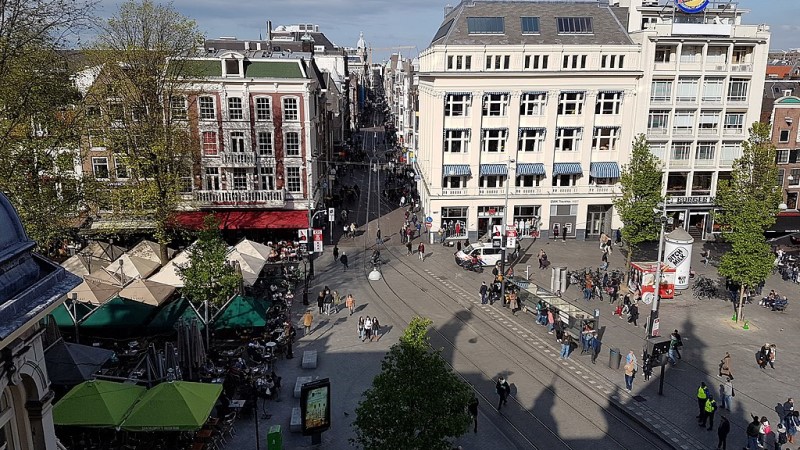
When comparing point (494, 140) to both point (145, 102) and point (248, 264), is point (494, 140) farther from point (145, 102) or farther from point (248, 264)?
point (145, 102)

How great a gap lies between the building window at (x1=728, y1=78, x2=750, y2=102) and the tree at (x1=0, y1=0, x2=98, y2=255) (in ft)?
145

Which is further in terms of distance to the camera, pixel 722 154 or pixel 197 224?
pixel 722 154

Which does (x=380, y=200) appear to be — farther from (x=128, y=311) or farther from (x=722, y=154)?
(x=128, y=311)

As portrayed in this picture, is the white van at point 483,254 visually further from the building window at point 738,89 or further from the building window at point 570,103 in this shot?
the building window at point 738,89

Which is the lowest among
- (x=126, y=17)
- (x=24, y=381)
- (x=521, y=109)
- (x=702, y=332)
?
(x=702, y=332)

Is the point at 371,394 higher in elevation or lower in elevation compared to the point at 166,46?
lower

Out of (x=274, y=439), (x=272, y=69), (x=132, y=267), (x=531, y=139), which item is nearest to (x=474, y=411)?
(x=274, y=439)

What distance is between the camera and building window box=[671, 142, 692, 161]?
46688 mm

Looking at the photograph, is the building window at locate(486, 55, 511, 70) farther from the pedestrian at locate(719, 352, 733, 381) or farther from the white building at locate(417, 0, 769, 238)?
the pedestrian at locate(719, 352, 733, 381)

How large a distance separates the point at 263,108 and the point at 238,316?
61.5 ft

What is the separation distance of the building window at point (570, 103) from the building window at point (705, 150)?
385 inches

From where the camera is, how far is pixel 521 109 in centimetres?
4591

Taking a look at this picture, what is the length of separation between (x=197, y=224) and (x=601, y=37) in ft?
106

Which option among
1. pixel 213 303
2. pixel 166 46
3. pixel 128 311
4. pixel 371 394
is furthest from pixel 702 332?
pixel 166 46
